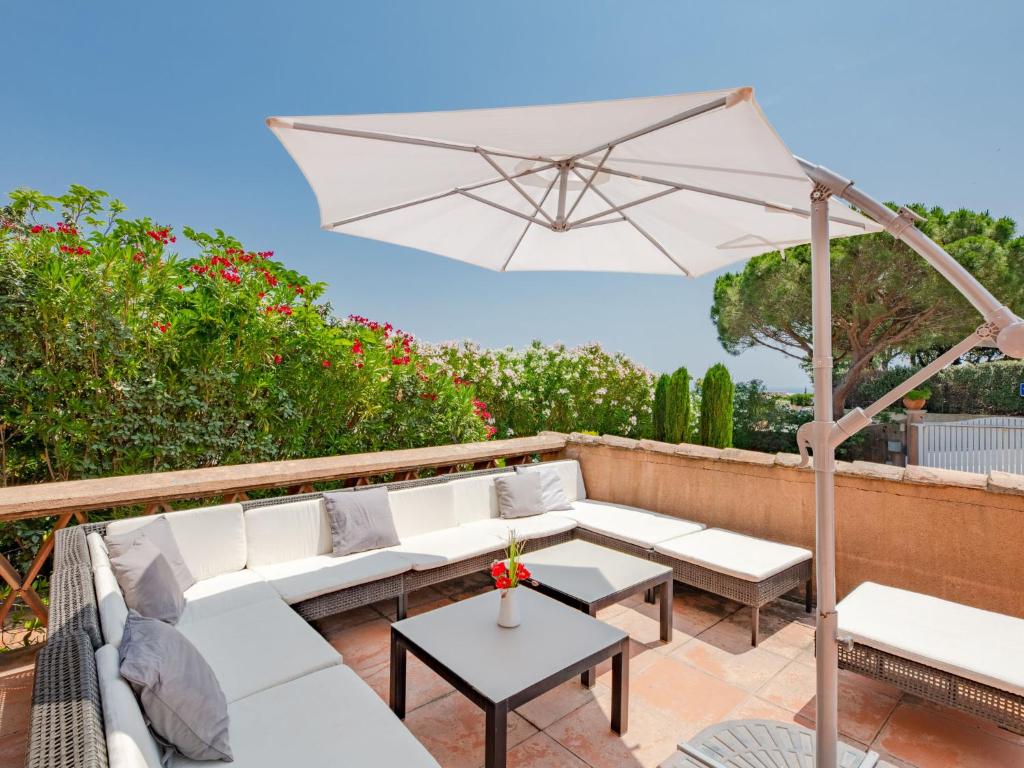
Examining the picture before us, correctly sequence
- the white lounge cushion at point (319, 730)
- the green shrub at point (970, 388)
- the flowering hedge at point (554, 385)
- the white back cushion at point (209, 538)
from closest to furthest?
the white lounge cushion at point (319, 730), the white back cushion at point (209, 538), the flowering hedge at point (554, 385), the green shrub at point (970, 388)

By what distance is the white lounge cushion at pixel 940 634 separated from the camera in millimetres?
2119

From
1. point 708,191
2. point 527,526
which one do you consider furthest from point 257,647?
point 708,191

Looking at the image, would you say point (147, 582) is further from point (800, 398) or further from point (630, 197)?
point (800, 398)

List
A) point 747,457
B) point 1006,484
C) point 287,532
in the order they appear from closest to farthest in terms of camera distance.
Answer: point 1006,484, point 287,532, point 747,457

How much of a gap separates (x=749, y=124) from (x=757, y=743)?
2331mm

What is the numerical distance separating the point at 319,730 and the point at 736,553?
287 cm

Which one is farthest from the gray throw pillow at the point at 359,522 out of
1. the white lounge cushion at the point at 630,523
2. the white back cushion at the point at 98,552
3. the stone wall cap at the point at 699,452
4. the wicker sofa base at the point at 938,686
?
the wicker sofa base at the point at 938,686

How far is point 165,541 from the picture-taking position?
2.80 metres

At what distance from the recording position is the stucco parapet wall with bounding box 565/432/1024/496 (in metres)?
3.01

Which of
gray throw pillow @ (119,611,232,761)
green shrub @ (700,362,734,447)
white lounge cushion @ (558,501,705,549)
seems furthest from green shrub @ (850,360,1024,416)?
gray throw pillow @ (119,611,232,761)

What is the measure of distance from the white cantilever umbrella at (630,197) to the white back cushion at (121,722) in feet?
5.81

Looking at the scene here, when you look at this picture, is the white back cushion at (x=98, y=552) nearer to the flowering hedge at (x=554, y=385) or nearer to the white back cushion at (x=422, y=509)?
the white back cushion at (x=422, y=509)

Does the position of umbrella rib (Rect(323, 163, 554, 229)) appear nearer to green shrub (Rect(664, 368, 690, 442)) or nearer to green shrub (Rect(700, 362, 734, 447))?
Answer: green shrub (Rect(664, 368, 690, 442))

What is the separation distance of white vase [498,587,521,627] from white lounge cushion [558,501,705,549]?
1.55 metres
